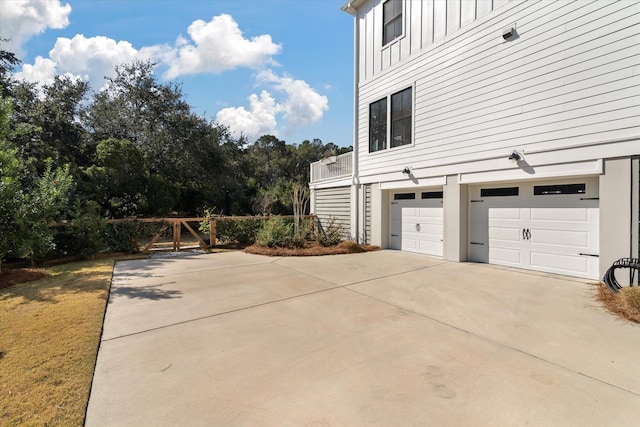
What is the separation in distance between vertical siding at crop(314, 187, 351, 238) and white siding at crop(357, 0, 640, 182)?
9.45 ft

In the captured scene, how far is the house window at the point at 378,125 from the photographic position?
9.63 m

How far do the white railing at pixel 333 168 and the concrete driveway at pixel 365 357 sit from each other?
658 cm

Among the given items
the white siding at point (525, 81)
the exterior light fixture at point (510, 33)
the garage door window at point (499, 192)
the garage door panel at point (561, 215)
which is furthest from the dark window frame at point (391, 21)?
the garage door panel at point (561, 215)

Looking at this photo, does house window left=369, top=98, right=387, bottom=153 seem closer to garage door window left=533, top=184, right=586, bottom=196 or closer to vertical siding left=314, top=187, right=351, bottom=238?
vertical siding left=314, top=187, right=351, bottom=238

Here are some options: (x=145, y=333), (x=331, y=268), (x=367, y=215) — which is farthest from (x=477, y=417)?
(x=367, y=215)

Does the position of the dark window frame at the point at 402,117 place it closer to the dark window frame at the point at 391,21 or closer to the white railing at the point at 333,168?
the dark window frame at the point at 391,21

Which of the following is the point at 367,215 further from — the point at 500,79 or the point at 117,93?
the point at 117,93

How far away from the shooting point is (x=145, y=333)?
136 inches

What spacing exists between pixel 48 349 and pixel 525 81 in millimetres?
8360

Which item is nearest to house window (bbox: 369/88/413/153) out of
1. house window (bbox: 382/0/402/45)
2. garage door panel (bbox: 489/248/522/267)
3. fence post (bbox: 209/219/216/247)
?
house window (bbox: 382/0/402/45)

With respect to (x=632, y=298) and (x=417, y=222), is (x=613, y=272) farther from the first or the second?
(x=417, y=222)

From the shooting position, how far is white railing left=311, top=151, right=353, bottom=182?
11.3 metres

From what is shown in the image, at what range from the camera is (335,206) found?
1184 centimetres

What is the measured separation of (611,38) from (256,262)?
26.2 feet
